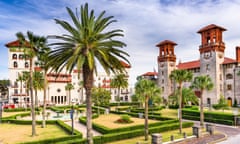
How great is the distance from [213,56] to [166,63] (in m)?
20.6

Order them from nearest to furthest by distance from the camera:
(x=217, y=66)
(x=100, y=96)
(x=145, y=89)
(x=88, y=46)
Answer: (x=88, y=46)
(x=145, y=89)
(x=100, y=96)
(x=217, y=66)

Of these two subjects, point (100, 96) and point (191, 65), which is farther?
point (191, 65)

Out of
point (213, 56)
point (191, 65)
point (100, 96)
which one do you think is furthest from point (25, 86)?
point (213, 56)

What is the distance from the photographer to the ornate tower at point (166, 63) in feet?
283

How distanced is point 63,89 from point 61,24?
77.2 metres

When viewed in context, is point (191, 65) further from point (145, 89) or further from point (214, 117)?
point (145, 89)

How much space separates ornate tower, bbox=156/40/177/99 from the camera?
283 feet

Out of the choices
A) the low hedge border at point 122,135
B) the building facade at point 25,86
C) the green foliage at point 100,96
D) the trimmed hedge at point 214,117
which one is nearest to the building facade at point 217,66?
the trimmed hedge at point 214,117

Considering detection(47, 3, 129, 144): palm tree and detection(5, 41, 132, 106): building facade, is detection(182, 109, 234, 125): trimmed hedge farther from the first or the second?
detection(5, 41, 132, 106): building facade

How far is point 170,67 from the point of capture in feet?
284

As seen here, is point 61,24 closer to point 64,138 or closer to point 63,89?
point 64,138

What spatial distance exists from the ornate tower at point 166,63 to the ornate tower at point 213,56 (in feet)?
51.4

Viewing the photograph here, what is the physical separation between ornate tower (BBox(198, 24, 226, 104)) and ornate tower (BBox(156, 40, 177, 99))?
1566 centimetres

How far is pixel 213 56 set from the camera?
69.6 m
